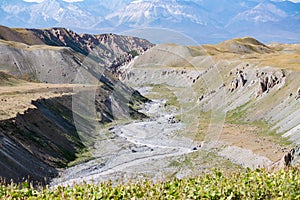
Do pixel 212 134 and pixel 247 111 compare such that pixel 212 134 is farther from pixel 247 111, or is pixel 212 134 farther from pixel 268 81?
pixel 268 81

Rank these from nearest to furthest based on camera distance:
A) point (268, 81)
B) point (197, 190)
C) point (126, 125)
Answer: point (197, 190), point (126, 125), point (268, 81)

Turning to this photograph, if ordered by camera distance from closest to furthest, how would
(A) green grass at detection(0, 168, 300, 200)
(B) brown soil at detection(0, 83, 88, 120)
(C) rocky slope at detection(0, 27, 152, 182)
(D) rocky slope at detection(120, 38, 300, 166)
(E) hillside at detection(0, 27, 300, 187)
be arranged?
(A) green grass at detection(0, 168, 300, 200) < (C) rocky slope at detection(0, 27, 152, 182) < (E) hillside at detection(0, 27, 300, 187) < (B) brown soil at detection(0, 83, 88, 120) < (D) rocky slope at detection(120, 38, 300, 166)

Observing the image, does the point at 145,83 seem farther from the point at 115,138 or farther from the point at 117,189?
the point at 117,189

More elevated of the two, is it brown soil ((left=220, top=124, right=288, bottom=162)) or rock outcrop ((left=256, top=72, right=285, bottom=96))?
rock outcrop ((left=256, top=72, right=285, bottom=96))

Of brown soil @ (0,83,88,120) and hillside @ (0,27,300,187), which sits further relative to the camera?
brown soil @ (0,83,88,120)

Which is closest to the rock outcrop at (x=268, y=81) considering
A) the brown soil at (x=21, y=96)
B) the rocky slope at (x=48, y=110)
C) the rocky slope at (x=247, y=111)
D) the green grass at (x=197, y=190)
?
the rocky slope at (x=247, y=111)

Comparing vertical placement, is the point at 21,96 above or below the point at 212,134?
above

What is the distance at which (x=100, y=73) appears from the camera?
12838 centimetres

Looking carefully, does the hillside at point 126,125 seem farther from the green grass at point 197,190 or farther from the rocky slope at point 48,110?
the green grass at point 197,190

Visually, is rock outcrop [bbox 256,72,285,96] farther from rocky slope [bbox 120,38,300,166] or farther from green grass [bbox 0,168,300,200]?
green grass [bbox 0,168,300,200]

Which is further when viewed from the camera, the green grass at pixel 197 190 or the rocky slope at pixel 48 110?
the rocky slope at pixel 48 110

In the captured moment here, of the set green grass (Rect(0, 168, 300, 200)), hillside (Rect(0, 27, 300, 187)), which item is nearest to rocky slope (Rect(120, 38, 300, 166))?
hillside (Rect(0, 27, 300, 187))

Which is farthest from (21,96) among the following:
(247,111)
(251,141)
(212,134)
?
(247,111)

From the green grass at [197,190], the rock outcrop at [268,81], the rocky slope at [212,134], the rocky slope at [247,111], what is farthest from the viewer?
the rock outcrop at [268,81]
